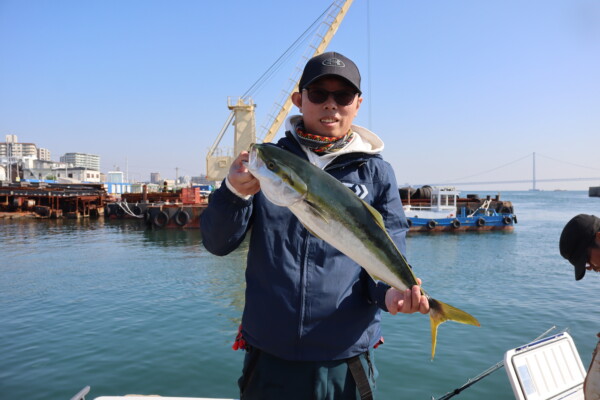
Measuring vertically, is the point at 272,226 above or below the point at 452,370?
above

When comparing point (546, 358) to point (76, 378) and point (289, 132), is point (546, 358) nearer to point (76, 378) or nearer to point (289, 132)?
point (289, 132)

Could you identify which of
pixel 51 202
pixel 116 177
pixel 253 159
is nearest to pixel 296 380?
pixel 253 159

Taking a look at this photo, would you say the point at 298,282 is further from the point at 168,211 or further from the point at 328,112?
the point at 168,211

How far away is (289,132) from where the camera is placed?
9.48 feet

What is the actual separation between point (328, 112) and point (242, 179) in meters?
0.81

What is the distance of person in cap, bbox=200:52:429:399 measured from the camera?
244cm

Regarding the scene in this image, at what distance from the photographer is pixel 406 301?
91.0 inches

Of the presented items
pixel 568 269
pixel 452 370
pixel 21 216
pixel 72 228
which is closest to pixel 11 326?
pixel 452 370

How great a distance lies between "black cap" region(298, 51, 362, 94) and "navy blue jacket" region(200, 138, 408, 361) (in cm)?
54

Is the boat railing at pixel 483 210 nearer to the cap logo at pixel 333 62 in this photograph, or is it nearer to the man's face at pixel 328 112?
the man's face at pixel 328 112

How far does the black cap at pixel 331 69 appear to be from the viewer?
2568mm

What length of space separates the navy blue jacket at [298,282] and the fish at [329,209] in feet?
0.76

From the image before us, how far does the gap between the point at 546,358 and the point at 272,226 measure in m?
4.28

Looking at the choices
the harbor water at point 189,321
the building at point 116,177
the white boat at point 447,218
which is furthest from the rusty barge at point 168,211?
the building at point 116,177
